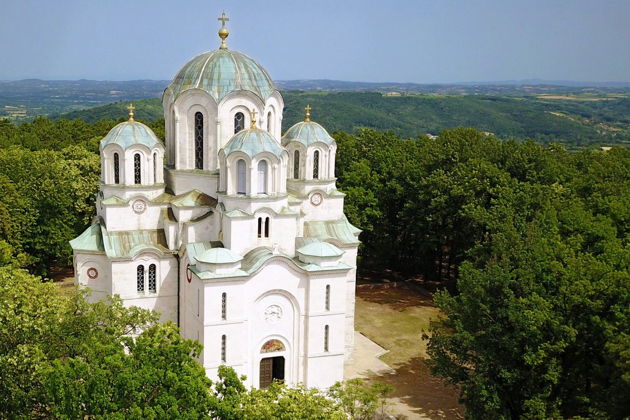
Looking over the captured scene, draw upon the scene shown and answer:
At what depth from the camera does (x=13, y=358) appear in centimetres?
2036

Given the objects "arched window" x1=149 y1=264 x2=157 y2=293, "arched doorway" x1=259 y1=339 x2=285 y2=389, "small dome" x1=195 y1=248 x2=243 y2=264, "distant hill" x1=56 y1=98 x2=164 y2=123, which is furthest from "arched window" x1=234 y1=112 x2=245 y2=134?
"distant hill" x1=56 y1=98 x2=164 y2=123

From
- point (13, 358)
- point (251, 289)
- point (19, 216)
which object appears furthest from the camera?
point (19, 216)

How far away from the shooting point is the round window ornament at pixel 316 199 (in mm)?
31547

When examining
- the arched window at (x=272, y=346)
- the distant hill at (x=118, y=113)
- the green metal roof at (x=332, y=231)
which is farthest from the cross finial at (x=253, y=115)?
the distant hill at (x=118, y=113)

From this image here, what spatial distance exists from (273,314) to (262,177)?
586cm

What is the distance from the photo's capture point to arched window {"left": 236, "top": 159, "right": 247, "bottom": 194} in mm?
27281

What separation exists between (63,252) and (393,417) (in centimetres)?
2520

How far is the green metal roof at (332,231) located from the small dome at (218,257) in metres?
5.90

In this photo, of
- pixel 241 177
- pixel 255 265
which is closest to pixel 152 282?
pixel 255 265

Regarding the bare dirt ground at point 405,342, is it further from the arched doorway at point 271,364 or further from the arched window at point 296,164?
the arched window at point 296,164

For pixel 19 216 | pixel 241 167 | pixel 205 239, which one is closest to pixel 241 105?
pixel 241 167

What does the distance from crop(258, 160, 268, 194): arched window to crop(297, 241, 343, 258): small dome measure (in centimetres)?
304

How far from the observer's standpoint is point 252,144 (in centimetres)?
2697

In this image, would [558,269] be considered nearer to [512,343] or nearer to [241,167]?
[512,343]
